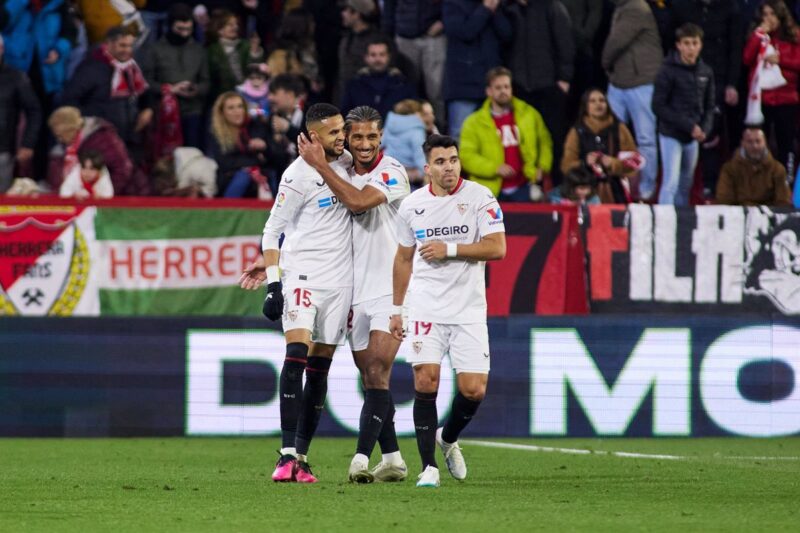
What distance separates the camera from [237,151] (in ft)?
52.2

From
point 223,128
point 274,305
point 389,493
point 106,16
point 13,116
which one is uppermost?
point 106,16

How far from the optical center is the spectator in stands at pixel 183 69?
1659cm

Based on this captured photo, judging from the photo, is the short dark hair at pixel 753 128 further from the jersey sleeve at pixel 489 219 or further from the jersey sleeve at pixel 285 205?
the jersey sleeve at pixel 285 205

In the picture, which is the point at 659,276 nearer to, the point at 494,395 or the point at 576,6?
the point at 494,395

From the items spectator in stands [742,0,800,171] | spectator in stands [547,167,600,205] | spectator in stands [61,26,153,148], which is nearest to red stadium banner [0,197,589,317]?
spectator in stands [547,167,600,205]

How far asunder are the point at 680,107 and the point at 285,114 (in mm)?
4276

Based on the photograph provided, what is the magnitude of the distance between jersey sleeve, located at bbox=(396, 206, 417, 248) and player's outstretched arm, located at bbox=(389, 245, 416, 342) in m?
0.11

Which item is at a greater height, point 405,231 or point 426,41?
point 426,41

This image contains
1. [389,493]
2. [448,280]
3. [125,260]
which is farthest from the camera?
[125,260]

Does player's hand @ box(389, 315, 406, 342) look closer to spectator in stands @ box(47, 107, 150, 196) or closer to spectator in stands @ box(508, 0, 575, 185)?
spectator in stands @ box(47, 107, 150, 196)

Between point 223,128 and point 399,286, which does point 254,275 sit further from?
point 223,128

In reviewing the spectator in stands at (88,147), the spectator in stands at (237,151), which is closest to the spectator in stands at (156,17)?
the spectator in stands at (237,151)

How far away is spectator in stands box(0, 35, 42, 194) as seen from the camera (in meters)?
15.7

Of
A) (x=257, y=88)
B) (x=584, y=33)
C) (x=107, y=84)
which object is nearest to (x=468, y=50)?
(x=584, y=33)
